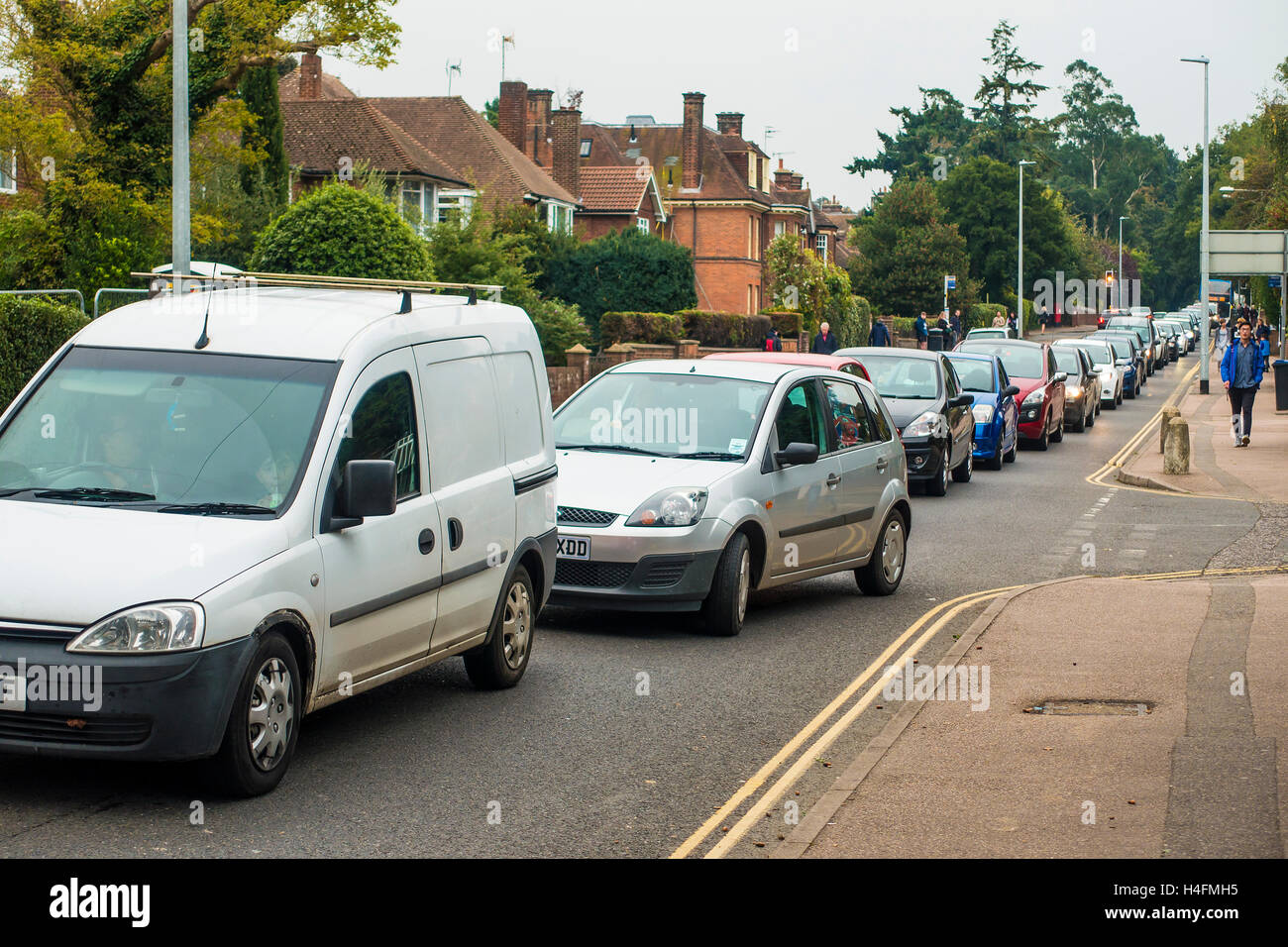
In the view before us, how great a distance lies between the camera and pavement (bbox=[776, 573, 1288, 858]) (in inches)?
236

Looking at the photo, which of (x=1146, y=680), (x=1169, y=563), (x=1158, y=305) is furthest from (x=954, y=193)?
(x=1146, y=680)

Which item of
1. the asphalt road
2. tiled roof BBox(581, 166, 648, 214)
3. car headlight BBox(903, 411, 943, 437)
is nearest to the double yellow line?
the asphalt road

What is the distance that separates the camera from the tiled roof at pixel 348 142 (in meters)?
52.4

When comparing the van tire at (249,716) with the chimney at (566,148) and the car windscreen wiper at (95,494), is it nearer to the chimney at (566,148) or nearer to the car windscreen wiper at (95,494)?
the car windscreen wiper at (95,494)

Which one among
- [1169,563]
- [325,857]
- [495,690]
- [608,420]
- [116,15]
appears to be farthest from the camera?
[116,15]

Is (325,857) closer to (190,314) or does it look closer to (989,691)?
(190,314)

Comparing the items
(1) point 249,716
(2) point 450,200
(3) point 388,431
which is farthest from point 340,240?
(2) point 450,200

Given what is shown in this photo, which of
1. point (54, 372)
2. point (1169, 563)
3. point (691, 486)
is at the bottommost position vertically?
point (1169, 563)

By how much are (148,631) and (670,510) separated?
15.1ft

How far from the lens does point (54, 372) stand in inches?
289

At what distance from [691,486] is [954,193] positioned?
281 ft

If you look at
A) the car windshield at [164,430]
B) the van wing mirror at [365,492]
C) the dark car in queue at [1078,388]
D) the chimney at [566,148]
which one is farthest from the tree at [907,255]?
the van wing mirror at [365,492]

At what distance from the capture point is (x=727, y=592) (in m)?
10.1

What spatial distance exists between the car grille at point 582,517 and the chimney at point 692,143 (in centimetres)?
7107
